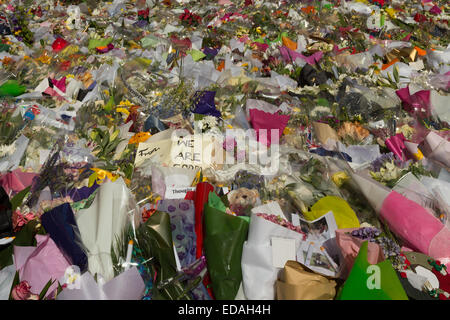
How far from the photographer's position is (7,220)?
185 centimetres

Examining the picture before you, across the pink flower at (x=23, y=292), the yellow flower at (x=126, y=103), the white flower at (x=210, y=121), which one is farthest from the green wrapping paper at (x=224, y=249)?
the yellow flower at (x=126, y=103)

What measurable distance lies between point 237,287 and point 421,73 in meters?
3.58

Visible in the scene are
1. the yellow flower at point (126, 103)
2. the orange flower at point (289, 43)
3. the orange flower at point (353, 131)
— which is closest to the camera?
the orange flower at point (353, 131)

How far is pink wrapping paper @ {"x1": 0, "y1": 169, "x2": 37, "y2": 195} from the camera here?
220 centimetres

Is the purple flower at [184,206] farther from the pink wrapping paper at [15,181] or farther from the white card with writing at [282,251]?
the pink wrapping paper at [15,181]

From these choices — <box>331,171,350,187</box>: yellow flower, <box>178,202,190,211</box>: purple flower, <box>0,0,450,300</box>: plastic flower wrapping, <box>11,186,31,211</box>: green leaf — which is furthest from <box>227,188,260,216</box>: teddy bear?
<box>11,186,31,211</box>: green leaf

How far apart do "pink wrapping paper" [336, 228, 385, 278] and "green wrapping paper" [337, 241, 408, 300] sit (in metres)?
0.15

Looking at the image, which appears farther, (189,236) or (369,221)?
(369,221)

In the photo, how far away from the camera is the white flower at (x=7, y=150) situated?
8.23 feet

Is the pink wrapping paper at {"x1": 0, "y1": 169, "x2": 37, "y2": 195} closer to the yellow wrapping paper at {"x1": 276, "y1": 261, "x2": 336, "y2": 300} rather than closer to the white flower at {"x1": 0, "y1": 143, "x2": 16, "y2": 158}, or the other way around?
the white flower at {"x1": 0, "y1": 143, "x2": 16, "y2": 158}

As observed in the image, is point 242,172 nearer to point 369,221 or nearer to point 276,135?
point 276,135

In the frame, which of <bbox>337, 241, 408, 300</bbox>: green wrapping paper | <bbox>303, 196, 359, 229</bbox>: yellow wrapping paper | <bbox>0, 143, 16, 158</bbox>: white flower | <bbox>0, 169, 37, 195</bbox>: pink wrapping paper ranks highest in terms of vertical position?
<bbox>337, 241, 408, 300</bbox>: green wrapping paper
